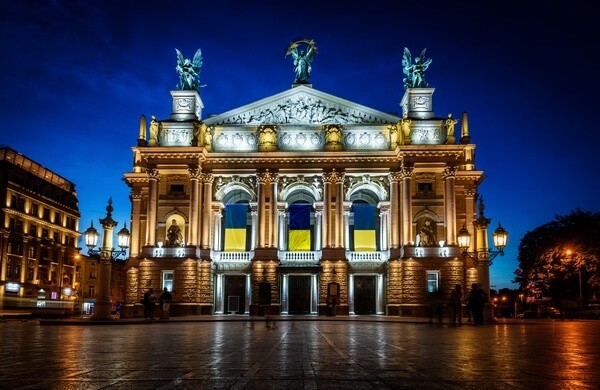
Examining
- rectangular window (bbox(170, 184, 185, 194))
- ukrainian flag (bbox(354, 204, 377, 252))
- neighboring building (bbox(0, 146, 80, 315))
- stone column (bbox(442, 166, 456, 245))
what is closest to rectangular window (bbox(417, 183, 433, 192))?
stone column (bbox(442, 166, 456, 245))

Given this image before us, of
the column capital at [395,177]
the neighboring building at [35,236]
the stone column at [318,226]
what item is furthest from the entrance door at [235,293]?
the neighboring building at [35,236]

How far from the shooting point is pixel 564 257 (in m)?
62.0

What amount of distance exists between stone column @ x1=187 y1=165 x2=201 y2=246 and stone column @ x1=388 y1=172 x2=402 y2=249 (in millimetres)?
16780

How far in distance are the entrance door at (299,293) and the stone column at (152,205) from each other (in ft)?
40.9

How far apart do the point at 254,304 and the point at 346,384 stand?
48913 millimetres

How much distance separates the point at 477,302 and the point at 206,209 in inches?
1262

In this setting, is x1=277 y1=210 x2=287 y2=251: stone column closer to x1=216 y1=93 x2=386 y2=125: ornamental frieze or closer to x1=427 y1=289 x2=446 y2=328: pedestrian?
x1=216 y1=93 x2=386 y2=125: ornamental frieze

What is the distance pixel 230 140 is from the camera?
60688 mm

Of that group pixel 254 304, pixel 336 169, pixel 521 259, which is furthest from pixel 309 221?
pixel 521 259

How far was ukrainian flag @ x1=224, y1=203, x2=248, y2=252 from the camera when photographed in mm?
60219

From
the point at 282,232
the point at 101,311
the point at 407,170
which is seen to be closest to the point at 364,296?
the point at 282,232

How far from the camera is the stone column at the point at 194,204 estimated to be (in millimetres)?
57500

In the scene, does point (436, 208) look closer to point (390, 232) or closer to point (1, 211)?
point (390, 232)

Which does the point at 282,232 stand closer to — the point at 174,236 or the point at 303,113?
Result: the point at 174,236
